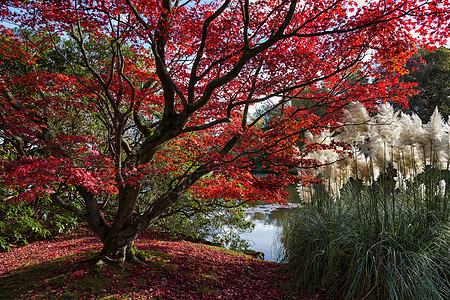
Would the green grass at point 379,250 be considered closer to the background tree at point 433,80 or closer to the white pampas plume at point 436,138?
the white pampas plume at point 436,138

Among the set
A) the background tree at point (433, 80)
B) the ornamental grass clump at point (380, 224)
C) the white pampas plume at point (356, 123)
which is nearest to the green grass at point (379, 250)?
the ornamental grass clump at point (380, 224)

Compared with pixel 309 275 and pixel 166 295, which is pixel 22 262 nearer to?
pixel 166 295

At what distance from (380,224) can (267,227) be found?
6.18 m

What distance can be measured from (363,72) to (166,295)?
14.2 feet

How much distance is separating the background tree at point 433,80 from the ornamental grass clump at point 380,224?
14841 mm

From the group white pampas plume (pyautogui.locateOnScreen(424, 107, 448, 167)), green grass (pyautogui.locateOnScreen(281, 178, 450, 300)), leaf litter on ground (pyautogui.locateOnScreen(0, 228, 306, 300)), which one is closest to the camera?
green grass (pyautogui.locateOnScreen(281, 178, 450, 300))

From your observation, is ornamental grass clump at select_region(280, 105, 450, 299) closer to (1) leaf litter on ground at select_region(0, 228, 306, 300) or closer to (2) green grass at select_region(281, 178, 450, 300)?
→ (2) green grass at select_region(281, 178, 450, 300)

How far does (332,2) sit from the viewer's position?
313 centimetres

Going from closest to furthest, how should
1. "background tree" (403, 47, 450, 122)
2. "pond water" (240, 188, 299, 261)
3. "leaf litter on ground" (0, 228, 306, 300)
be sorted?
"leaf litter on ground" (0, 228, 306, 300) < "pond water" (240, 188, 299, 261) < "background tree" (403, 47, 450, 122)

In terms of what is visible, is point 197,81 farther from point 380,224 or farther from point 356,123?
point 380,224

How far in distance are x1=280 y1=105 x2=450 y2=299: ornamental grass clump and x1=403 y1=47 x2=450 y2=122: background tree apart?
1484cm

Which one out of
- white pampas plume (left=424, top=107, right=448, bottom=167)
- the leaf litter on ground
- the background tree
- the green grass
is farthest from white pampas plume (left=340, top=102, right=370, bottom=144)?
the background tree

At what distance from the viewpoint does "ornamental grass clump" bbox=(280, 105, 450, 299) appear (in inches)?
97.6

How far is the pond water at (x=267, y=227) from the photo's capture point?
510cm
